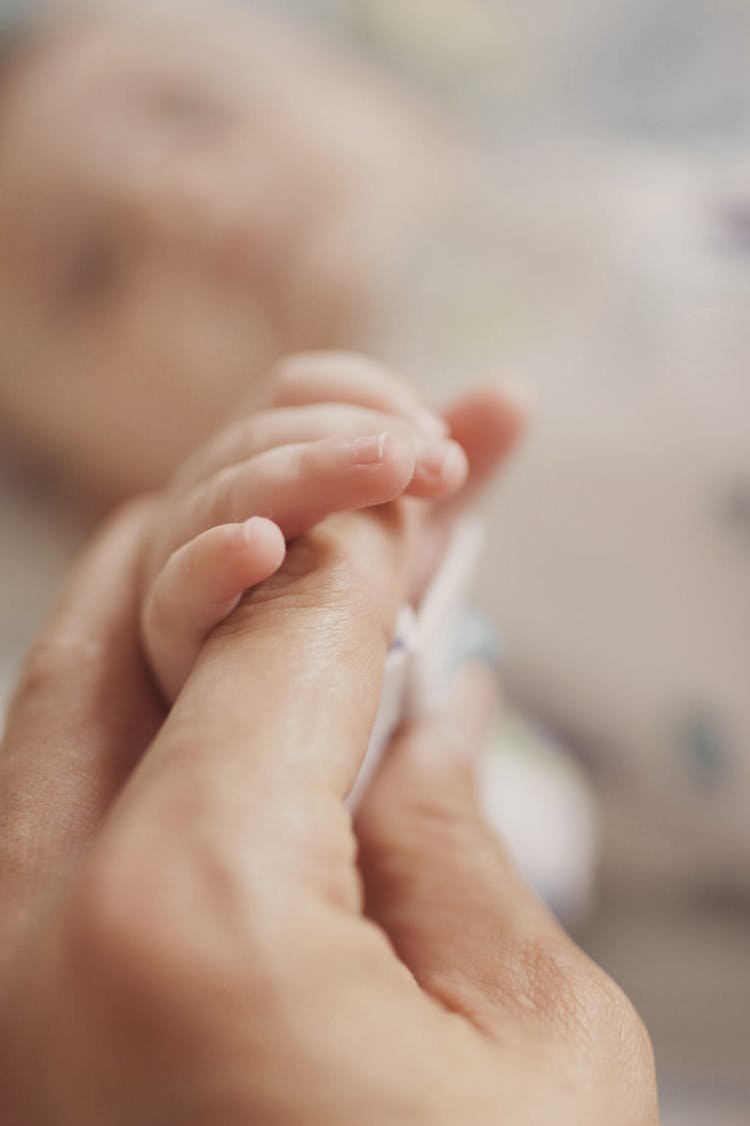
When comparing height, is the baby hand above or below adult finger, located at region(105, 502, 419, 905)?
above

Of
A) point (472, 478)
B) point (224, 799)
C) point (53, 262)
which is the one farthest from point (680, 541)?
point (53, 262)

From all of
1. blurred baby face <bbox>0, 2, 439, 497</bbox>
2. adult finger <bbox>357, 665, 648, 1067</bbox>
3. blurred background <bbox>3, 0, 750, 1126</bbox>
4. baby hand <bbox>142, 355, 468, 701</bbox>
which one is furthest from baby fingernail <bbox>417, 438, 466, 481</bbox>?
blurred baby face <bbox>0, 2, 439, 497</bbox>

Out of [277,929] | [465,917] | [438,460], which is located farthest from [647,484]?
[277,929]

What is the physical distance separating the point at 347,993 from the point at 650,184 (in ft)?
2.71

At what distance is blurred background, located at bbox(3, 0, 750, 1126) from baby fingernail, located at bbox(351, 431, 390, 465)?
36 centimetres

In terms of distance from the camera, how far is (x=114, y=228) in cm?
102

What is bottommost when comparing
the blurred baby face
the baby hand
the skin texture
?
the skin texture

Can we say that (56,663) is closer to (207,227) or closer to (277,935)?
(277,935)

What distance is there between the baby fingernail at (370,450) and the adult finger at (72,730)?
17 centimetres

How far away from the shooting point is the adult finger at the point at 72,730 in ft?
1.26

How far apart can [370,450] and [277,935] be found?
0.68 feet

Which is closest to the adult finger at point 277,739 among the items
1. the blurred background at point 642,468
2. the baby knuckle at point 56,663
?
the baby knuckle at point 56,663

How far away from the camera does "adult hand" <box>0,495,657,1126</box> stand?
0.27 m

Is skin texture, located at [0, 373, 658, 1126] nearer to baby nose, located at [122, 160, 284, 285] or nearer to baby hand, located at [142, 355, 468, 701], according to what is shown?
baby hand, located at [142, 355, 468, 701]
